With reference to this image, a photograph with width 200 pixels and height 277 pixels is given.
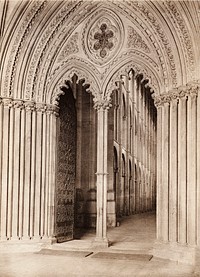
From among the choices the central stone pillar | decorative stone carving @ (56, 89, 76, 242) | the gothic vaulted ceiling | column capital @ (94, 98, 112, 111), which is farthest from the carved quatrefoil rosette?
decorative stone carving @ (56, 89, 76, 242)

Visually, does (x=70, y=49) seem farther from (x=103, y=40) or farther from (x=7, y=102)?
(x=7, y=102)

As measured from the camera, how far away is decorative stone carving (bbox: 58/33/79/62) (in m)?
10.1

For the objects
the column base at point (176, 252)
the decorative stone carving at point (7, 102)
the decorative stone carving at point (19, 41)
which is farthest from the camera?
the decorative stone carving at point (7, 102)

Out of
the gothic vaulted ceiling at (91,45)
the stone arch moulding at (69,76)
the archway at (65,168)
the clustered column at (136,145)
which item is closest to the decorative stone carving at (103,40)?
the gothic vaulted ceiling at (91,45)

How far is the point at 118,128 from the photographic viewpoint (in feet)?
60.0

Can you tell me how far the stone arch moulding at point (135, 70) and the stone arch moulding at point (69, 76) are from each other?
0.24 metres

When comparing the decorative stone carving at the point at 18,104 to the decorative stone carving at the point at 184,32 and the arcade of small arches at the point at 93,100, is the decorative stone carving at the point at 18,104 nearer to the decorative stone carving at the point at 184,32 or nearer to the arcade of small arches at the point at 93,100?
the arcade of small arches at the point at 93,100

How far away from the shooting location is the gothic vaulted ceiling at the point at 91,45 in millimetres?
8797

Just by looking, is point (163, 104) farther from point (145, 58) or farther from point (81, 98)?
point (81, 98)

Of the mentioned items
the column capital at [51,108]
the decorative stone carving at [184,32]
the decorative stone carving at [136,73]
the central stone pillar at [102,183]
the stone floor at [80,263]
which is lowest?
the stone floor at [80,263]

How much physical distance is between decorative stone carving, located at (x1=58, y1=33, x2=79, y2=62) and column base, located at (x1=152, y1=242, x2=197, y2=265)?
463 centimetres

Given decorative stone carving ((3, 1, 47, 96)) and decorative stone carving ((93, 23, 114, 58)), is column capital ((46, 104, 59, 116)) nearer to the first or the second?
decorative stone carving ((3, 1, 47, 96))

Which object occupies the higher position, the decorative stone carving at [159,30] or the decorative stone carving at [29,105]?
the decorative stone carving at [159,30]

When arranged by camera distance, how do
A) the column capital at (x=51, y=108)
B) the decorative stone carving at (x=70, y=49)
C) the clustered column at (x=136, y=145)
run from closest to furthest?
the column capital at (x=51, y=108), the decorative stone carving at (x=70, y=49), the clustered column at (x=136, y=145)
